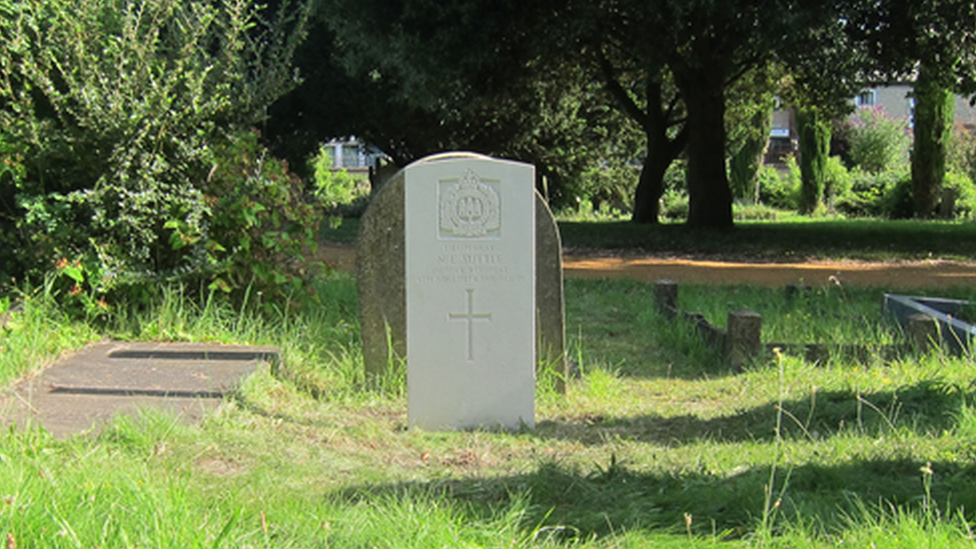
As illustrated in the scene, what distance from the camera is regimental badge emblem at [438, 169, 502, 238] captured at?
481cm

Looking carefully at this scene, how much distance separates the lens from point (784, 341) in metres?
6.72

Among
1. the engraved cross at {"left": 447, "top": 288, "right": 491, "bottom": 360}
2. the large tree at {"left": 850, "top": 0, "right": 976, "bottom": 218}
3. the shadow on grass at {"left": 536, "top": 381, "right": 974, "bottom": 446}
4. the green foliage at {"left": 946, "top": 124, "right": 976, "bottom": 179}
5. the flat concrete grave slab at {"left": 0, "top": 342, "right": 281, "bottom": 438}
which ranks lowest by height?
the shadow on grass at {"left": 536, "top": 381, "right": 974, "bottom": 446}

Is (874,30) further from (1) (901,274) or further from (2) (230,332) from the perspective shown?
(2) (230,332)

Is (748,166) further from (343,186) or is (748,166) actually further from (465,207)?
(465,207)

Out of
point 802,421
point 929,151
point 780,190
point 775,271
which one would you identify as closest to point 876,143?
point 780,190

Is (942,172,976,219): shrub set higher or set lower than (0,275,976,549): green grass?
higher

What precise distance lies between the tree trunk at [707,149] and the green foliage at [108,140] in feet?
41.3

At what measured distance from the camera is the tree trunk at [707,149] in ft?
57.7

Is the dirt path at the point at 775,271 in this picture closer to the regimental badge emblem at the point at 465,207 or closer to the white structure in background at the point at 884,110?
the regimental badge emblem at the point at 465,207

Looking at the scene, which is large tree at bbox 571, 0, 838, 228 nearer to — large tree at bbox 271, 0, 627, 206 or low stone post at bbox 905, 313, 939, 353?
large tree at bbox 271, 0, 627, 206

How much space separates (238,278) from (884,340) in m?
4.62

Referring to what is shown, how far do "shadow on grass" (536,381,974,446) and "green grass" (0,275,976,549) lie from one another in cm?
2

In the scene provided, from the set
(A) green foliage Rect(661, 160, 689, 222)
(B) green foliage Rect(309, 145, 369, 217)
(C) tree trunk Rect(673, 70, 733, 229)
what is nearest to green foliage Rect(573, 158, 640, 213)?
(A) green foliage Rect(661, 160, 689, 222)

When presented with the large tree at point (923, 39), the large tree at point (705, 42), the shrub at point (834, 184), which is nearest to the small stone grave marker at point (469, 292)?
the large tree at point (705, 42)
